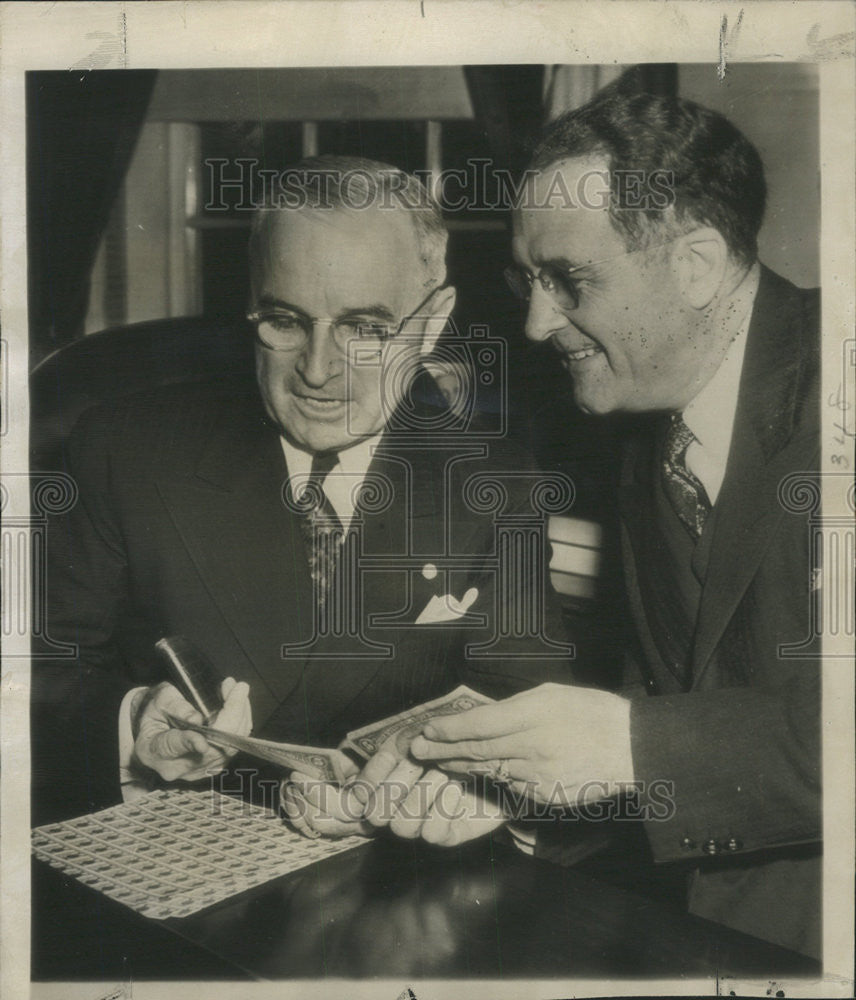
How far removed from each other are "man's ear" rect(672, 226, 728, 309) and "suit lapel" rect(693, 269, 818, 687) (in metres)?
0.10

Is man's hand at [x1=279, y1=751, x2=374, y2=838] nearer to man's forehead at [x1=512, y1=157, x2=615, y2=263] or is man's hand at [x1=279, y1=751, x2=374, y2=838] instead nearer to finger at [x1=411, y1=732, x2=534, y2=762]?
finger at [x1=411, y1=732, x2=534, y2=762]

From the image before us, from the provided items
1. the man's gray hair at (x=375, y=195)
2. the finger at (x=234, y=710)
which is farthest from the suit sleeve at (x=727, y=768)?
the man's gray hair at (x=375, y=195)

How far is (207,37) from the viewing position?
200 centimetres

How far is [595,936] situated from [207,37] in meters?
1.96

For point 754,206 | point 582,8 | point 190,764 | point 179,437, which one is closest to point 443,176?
point 582,8

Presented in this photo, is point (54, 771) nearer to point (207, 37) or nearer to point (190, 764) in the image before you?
point (190, 764)

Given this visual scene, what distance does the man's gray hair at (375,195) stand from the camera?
1.93 metres


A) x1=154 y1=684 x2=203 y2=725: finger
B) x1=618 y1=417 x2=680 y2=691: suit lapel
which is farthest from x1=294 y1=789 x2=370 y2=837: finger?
x1=618 y1=417 x2=680 y2=691: suit lapel

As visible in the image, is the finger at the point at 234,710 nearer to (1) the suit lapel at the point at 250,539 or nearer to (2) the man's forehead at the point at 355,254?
(1) the suit lapel at the point at 250,539

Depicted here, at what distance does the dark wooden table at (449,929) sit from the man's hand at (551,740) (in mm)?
177

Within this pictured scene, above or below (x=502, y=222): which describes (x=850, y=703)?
below

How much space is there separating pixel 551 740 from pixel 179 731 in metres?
0.75

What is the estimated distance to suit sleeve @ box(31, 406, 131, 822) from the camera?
2014mm

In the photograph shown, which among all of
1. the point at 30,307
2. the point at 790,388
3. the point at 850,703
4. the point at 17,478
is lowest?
the point at 850,703
